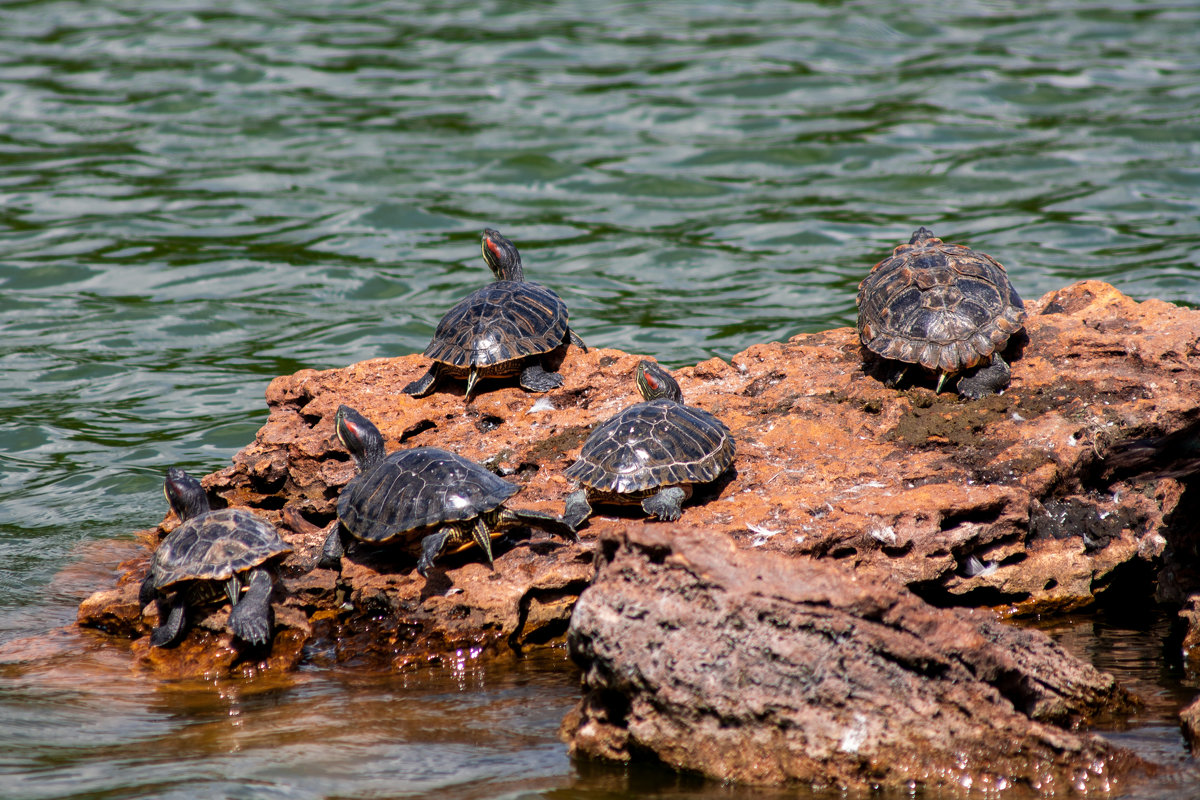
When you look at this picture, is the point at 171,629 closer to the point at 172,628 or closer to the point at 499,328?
the point at 172,628

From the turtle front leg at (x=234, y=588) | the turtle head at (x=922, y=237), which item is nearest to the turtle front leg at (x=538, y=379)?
the turtle front leg at (x=234, y=588)

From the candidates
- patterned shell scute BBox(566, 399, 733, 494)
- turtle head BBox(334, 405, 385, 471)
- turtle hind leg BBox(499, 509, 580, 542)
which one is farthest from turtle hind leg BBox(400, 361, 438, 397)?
turtle hind leg BBox(499, 509, 580, 542)

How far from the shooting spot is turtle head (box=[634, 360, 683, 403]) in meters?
5.45

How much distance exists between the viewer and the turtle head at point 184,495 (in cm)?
512

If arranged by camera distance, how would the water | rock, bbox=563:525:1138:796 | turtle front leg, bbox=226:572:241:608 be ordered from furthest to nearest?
turtle front leg, bbox=226:572:241:608, the water, rock, bbox=563:525:1138:796

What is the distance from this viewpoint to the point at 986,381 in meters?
5.47

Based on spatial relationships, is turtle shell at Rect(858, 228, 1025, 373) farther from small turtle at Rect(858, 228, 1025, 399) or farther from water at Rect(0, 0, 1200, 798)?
water at Rect(0, 0, 1200, 798)

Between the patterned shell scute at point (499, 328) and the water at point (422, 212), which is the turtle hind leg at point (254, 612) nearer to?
the water at point (422, 212)

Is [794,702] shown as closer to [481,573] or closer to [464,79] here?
[481,573]

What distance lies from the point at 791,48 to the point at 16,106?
1050 centimetres

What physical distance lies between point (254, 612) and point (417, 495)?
0.81 metres

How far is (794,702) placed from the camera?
341 cm

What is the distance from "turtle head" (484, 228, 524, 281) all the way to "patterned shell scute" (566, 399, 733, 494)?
230 centimetres

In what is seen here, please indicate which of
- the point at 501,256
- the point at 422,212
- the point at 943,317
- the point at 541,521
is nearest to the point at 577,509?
the point at 541,521
